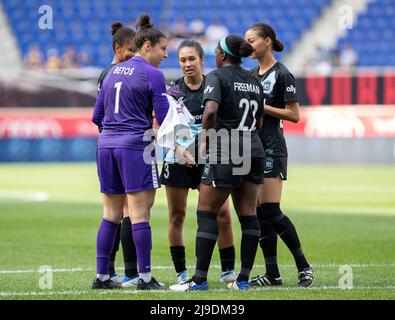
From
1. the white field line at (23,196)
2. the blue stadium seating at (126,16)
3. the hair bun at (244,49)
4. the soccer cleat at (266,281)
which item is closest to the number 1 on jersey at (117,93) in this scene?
the hair bun at (244,49)

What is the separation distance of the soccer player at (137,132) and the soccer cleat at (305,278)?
1.36 meters

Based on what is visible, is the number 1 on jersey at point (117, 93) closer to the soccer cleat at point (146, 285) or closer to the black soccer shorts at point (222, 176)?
the black soccer shorts at point (222, 176)

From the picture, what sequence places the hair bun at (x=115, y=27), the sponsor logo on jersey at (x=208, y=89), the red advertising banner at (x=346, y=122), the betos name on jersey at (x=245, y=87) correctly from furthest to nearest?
the red advertising banner at (x=346, y=122) < the hair bun at (x=115, y=27) < the betos name on jersey at (x=245, y=87) < the sponsor logo on jersey at (x=208, y=89)

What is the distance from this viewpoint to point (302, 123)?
28.5m

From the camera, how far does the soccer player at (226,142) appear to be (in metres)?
8.00

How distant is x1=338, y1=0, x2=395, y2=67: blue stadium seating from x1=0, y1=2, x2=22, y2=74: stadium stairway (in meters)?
11.8

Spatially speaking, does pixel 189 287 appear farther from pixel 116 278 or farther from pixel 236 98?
pixel 236 98

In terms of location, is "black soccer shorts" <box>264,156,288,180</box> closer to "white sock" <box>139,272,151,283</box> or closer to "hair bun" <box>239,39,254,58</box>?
"hair bun" <box>239,39,254,58</box>

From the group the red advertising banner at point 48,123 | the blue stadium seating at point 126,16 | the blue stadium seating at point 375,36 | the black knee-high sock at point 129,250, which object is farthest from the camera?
the blue stadium seating at point 126,16

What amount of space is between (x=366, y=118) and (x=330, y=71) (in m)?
2.17

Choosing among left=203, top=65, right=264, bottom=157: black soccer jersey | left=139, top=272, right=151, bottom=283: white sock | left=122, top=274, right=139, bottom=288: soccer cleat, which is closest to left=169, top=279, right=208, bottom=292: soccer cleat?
left=139, top=272, right=151, bottom=283: white sock

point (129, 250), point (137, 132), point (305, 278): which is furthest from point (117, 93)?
point (305, 278)

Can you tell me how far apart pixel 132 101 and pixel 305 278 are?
2.35 m

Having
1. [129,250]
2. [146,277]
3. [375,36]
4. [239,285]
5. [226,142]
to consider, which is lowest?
[239,285]
